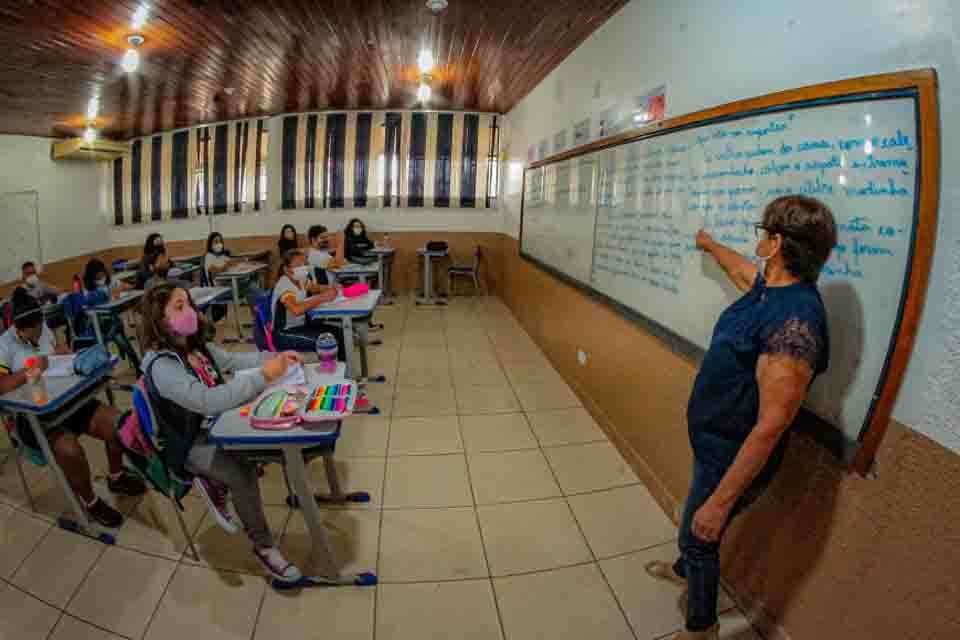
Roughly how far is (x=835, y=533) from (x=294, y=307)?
130 inches

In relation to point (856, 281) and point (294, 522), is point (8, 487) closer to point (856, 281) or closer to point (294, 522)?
point (294, 522)

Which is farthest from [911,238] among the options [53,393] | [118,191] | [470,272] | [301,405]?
[118,191]

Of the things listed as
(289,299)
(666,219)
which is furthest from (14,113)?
(666,219)

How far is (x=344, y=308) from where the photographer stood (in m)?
3.56

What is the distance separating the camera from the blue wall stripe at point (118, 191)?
8.94 metres

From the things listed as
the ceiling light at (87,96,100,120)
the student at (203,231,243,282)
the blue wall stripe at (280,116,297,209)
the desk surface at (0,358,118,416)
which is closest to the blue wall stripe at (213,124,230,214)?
the blue wall stripe at (280,116,297,209)

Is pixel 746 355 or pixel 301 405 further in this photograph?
pixel 301 405

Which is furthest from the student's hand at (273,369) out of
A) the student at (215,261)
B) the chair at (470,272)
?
the chair at (470,272)

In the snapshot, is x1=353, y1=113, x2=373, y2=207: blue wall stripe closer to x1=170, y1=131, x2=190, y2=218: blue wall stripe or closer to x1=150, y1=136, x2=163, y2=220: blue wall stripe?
x1=170, y1=131, x2=190, y2=218: blue wall stripe

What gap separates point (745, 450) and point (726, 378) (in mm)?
234

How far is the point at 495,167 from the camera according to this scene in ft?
25.8

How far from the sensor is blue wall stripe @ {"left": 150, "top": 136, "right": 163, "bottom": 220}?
8562 mm

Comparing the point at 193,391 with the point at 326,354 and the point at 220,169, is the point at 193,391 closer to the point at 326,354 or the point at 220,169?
the point at 326,354

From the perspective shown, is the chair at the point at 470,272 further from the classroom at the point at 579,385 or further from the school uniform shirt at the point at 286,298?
the school uniform shirt at the point at 286,298
